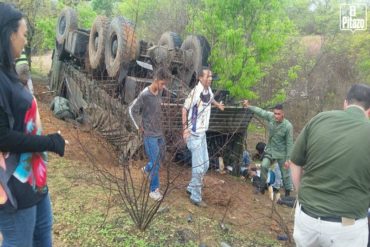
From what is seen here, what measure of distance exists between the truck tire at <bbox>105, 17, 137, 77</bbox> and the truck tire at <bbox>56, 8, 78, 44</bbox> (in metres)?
A: 2.65

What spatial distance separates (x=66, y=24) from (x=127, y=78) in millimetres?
4256

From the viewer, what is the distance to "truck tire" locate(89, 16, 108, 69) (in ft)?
29.1

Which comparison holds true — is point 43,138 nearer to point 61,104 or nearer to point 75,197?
point 75,197

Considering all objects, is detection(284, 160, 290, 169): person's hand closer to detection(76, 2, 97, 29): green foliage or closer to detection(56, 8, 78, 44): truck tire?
→ detection(56, 8, 78, 44): truck tire

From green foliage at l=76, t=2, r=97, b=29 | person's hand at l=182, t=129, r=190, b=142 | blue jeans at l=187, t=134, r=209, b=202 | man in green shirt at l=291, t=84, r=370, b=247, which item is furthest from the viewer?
green foliage at l=76, t=2, r=97, b=29

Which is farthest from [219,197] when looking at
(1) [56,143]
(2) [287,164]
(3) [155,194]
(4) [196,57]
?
(1) [56,143]

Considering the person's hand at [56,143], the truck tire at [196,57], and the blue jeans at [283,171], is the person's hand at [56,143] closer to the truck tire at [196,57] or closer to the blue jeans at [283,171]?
the blue jeans at [283,171]

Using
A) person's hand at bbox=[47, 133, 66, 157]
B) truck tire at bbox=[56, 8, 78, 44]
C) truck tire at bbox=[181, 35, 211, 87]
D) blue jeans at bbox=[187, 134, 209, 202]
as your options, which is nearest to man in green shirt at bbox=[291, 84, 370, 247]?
person's hand at bbox=[47, 133, 66, 157]

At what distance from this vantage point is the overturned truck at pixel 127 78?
7.39 meters

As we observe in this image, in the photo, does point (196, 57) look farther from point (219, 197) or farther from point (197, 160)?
point (197, 160)

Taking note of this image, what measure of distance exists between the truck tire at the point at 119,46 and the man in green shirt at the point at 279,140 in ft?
8.17

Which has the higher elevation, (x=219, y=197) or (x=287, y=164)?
(x=287, y=164)

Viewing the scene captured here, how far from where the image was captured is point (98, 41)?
907 cm

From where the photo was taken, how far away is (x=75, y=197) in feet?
16.9
